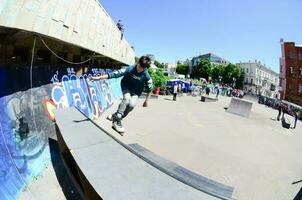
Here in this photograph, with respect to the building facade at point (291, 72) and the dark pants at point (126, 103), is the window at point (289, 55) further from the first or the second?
the dark pants at point (126, 103)

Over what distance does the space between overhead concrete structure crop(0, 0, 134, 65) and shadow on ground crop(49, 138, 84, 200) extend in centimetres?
258

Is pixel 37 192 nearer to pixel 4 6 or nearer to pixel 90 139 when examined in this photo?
pixel 90 139

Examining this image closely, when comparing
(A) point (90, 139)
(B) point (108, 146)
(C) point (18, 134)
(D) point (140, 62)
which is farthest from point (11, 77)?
(D) point (140, 62)

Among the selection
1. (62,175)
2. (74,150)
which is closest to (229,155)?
(62,175)

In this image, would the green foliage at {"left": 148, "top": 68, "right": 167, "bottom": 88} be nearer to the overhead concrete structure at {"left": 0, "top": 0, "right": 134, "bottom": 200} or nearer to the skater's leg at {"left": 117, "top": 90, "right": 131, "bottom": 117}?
the overhead concrete structure at {"left": 0, "top": 0, "right": 134, "bottom": 200}

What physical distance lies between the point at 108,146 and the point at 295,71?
69.0 metres

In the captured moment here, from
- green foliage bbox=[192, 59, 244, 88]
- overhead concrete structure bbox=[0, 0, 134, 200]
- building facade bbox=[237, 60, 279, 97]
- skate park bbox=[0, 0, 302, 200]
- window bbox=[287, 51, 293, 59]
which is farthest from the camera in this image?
building facade bbox=[237, 60, 279, 97]

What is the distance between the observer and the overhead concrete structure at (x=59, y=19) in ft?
12.9

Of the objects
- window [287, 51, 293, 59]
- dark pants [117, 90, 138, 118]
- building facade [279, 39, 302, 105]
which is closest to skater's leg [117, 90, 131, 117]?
dark pants [117, 90, 138, 118]

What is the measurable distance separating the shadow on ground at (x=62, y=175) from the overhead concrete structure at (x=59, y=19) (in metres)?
2.58

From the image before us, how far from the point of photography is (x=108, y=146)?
4312 millimetres

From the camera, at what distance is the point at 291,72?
63500 mm

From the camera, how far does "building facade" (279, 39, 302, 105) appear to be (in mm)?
61938

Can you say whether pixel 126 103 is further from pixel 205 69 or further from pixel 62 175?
pixel 205 69
